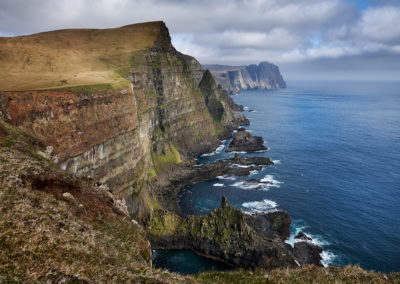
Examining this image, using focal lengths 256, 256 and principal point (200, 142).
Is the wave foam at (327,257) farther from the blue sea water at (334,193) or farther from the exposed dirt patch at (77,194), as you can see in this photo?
the exposed dirt patch at (77,194)

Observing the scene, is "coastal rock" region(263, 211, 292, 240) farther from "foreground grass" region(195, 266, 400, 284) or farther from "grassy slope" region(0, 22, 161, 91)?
"grassy slope" region(0, 22, 161, 91)

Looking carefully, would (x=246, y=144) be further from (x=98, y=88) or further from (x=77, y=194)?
(x=77, y=194)

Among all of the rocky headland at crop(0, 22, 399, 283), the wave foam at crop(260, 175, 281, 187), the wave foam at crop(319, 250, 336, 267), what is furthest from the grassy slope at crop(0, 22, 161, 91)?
the wave foam at crop(319, 250, 336, 267)

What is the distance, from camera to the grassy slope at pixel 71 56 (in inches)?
2314

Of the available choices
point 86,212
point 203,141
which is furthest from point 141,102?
point 86,212

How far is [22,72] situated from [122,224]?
203 feet

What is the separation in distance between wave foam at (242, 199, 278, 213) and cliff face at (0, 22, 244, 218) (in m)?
28.9

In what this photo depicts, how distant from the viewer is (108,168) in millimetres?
57594

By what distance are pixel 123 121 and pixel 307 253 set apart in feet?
173

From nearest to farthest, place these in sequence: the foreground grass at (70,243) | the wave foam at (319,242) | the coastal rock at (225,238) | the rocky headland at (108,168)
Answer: the foreground grass at (70,243), the rocky headland at (108,168), the coastal rock at (225,238), the wave foam at (319,242)

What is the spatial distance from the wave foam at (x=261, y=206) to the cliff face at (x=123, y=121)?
28.9 meters

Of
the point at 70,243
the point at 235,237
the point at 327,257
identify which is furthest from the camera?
the point at 235,237

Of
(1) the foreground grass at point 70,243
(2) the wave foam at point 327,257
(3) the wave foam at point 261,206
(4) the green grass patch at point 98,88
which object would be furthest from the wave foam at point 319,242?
(4) the green grass patch at point 98,88

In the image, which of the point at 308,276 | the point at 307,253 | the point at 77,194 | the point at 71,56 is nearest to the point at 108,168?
the point at 77,194
